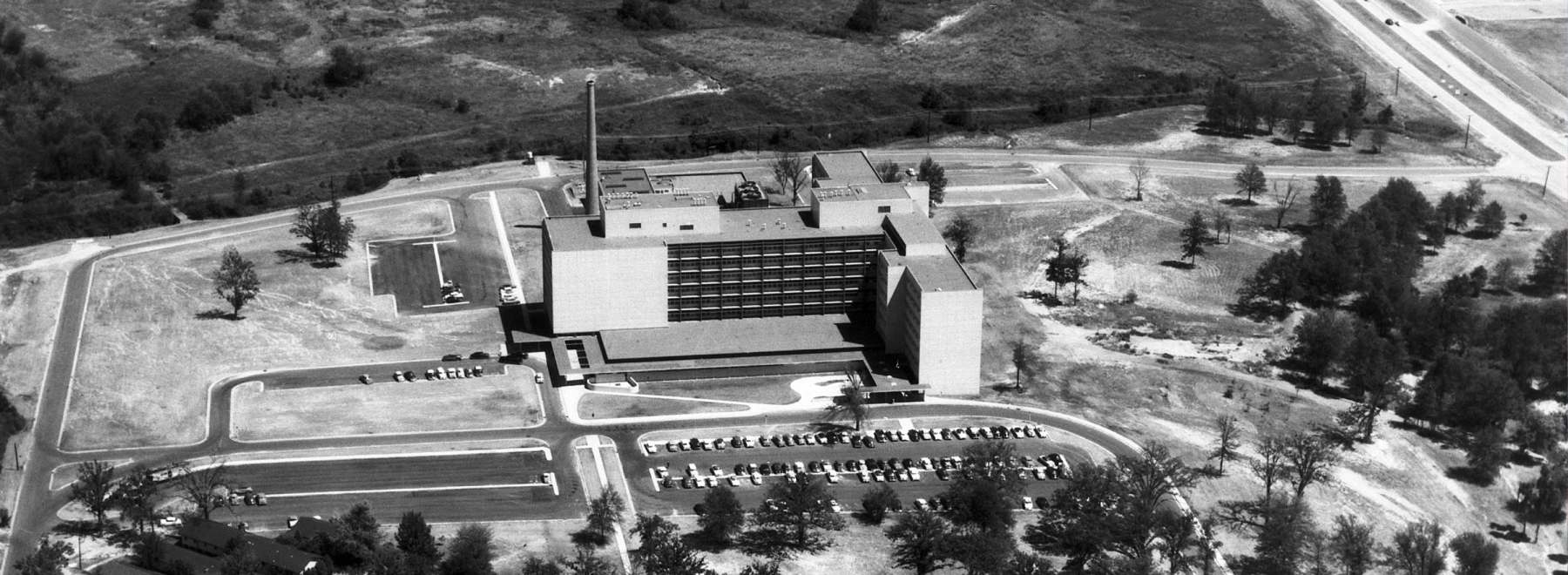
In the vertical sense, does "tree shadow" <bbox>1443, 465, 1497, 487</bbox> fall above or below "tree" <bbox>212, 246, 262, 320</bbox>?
below

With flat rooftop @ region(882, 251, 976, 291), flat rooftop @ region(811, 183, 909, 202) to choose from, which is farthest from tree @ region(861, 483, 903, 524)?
flat rooftop @ region(811, 183, 909, 202)

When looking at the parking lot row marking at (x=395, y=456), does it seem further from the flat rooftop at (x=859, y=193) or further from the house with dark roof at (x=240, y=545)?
the flat rooftop at (x=859, y=193)

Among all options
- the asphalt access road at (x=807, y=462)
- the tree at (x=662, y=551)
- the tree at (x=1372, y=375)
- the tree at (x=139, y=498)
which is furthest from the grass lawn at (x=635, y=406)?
the tree at (x=1372, y=375)

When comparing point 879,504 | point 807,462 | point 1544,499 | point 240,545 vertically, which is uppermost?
point 240,545

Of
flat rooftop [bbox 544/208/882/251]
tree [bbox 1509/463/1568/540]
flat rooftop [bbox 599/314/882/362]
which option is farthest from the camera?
flat rooftop [bbox 544/208/882/251]

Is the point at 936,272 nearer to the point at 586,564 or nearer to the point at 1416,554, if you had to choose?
the point at 1416,554

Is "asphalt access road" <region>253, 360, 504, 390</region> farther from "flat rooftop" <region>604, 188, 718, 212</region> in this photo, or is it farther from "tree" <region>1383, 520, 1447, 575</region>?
"tree" <region>1383, 520, 1447, 575</region>

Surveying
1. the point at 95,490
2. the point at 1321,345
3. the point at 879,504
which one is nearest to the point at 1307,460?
the point at 1321,345
